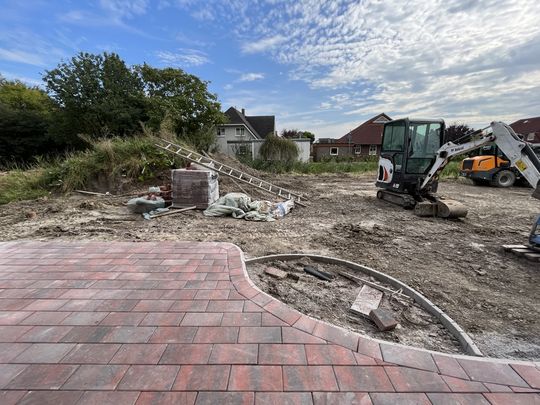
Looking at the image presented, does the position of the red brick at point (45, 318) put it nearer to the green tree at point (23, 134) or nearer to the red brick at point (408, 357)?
the red brick at point (408, 357)

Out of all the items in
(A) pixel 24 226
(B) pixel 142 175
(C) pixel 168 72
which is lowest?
(A) pixel 24 226

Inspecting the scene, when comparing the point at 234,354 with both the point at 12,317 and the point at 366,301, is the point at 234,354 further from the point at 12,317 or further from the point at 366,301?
the point at 12,317

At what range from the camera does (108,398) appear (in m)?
1.45

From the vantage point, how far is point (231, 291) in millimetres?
2627

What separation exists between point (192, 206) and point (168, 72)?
1947cm

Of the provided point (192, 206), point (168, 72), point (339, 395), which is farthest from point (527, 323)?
point (168, 72)

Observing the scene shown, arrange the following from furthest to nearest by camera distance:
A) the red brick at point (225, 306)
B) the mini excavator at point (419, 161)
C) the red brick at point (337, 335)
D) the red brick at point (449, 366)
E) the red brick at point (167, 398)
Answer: the mini excavator at point (419, 161)
the red brick at point (225, 306)
the red brick at point (337, 335)
the red brick at point (449, 366)
the red brick at point (167, 398)

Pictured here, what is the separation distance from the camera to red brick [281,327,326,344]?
6.26ft

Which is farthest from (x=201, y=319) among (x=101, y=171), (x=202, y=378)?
(x=101, y=171)

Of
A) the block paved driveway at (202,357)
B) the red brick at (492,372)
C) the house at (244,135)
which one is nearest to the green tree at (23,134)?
the house at (244,135)

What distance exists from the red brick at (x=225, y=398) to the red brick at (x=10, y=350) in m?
1.38

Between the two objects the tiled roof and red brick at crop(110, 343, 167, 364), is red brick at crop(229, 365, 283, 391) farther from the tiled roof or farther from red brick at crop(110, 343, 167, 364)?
the tiled roof

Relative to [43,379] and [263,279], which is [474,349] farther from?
[43,379]

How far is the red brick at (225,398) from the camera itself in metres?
1.43
